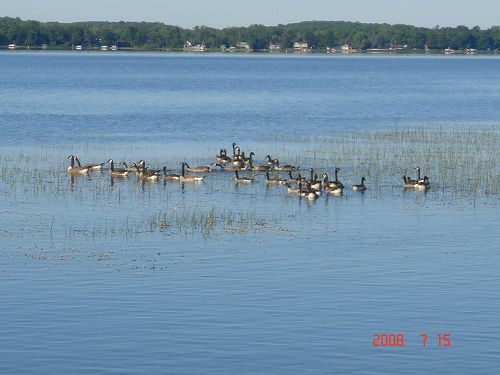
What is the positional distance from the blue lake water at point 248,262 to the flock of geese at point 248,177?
449 mm

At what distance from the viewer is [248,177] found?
3678 centimetres

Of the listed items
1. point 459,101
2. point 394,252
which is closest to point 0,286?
point 394,252

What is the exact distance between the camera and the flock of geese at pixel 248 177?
33531 millimetres

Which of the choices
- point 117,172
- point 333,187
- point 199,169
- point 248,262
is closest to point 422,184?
point 333,187

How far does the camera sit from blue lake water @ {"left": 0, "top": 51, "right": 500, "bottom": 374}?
1747 centimetres

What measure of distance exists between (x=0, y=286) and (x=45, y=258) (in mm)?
2408

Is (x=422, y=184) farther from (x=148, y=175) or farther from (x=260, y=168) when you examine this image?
(x=148, y=175)

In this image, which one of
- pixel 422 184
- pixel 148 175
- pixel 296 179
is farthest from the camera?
pixel 148 175

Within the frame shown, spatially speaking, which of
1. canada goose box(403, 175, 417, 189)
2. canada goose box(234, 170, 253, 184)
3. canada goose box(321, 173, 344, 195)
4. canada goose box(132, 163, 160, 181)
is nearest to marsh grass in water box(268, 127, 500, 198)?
canada goose box(403, 175, 417, 189)

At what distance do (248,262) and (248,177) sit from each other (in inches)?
534

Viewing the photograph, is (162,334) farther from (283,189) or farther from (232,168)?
(232,168)

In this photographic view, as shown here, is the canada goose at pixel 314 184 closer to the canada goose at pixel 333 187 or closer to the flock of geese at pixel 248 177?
the flock of geese at pixel 248 177

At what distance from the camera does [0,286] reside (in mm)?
21078

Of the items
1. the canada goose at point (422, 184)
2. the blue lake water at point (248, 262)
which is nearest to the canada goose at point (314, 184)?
the blue lake water at point (248, 262)
